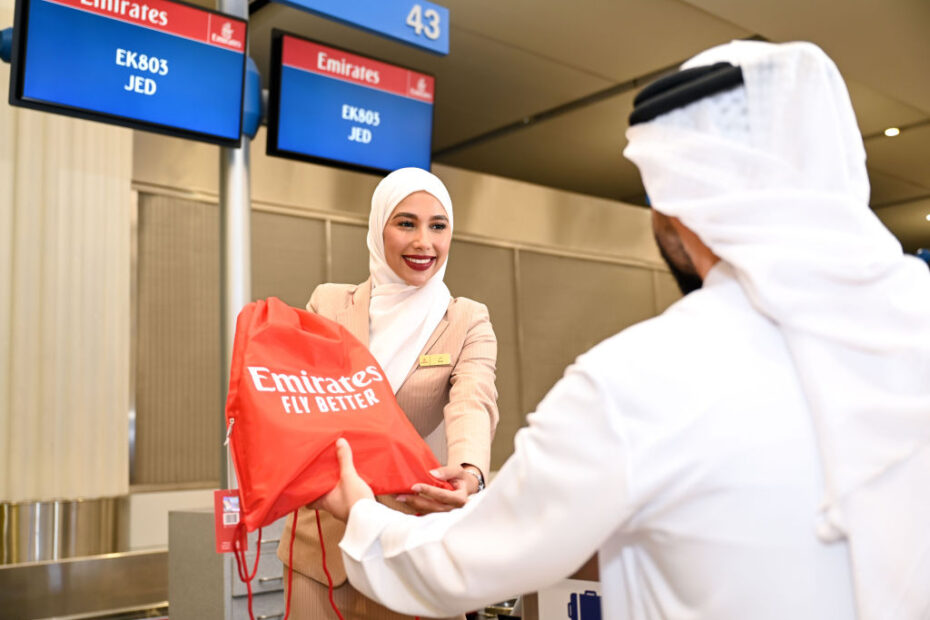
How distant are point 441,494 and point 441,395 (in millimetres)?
402

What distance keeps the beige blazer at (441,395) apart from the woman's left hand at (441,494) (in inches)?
3.0

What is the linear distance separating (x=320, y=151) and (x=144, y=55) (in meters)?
0.96

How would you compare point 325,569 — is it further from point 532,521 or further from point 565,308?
point 565,308

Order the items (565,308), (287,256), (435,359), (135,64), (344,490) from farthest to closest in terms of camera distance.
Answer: (565,308)
(287,256)
(135,64)
(435,359)
(344,490)

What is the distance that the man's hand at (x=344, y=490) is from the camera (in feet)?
4.39

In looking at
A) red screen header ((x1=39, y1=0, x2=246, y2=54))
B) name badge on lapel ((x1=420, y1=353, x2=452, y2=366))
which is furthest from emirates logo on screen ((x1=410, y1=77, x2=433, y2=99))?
→ name badge on lapel ((x1=420, y1=353, x2=452, y2=366))

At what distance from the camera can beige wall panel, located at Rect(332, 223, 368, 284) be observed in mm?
5654

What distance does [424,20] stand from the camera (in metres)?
4.26

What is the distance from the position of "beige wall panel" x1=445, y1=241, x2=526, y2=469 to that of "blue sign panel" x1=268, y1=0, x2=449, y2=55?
219 cm

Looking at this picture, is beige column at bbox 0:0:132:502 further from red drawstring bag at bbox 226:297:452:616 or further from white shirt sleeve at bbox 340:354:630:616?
white shirt sleeve at bbox 340:354:630:616

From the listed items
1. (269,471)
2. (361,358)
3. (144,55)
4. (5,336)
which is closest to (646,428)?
(269,471)

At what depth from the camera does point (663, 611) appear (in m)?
1.02

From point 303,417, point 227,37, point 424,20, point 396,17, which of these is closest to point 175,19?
point 227,37

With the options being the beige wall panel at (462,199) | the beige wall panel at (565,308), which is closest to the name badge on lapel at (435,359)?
the beige wall panel at (462,199)
